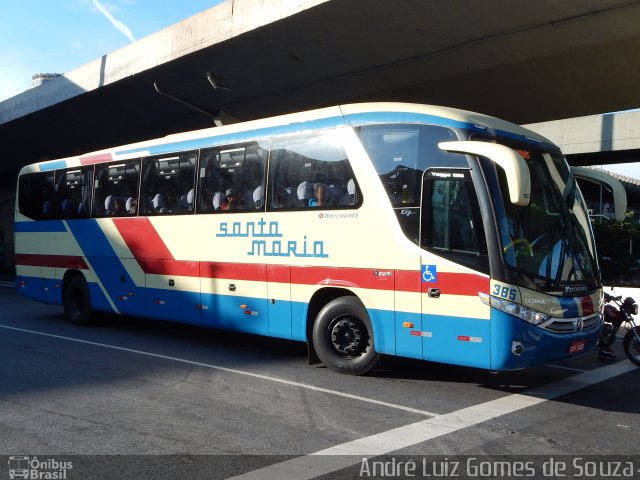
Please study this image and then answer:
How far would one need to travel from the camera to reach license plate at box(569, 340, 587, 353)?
7683mm

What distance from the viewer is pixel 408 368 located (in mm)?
9742

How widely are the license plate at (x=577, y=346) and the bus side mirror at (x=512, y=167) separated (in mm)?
1864

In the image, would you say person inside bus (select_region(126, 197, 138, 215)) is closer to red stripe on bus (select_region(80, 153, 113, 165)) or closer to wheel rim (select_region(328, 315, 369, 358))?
Answer: red stripe on bus (select_region(80, 153, 113, 165))

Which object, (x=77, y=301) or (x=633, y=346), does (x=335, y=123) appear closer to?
(x=633, y=346)

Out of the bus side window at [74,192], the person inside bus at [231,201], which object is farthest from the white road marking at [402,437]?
the bus side window at [74,192]

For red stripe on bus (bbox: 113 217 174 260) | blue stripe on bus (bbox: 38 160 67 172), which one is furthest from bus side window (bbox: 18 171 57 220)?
red stripe on bus (bbox: 113 217 174 260)

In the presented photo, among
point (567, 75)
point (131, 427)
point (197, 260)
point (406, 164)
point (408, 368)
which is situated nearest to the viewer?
point (131, 427)

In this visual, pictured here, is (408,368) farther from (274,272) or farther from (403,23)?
(403,23)

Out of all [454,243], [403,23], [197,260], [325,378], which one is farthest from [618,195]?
[403,23]

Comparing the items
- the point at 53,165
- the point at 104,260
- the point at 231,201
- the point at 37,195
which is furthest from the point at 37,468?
the point at 37,195

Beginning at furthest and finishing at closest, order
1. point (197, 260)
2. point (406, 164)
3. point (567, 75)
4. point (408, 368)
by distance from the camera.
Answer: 1. point (567, 75)
2. point (197, 260)
3. point (408, 368)
4. point (406, 164)

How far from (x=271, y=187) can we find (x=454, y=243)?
330cm

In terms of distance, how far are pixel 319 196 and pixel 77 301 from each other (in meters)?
7.36

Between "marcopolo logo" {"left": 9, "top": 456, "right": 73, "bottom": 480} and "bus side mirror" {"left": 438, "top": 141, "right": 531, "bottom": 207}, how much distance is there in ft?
15.7
